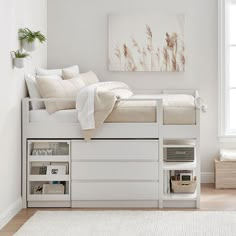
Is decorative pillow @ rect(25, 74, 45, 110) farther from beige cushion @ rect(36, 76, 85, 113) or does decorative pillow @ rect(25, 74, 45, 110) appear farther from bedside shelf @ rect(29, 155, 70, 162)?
bedside shelf @ rect(29, 155, 70, 162)

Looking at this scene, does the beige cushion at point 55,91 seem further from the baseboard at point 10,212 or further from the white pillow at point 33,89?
the baseboard at point 10,212

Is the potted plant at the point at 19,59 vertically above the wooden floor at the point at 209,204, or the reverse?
the potted plant at the point at 19,59

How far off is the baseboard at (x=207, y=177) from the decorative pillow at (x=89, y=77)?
1306 millimetres

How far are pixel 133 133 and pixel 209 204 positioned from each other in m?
0.80

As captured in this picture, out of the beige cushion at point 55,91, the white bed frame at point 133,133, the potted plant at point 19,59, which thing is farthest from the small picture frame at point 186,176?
the potted plant at point 19,59

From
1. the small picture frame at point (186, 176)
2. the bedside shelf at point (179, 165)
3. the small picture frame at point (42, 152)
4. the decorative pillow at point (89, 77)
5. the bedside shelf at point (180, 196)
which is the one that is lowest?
the bedside shelf at point (180, 196)

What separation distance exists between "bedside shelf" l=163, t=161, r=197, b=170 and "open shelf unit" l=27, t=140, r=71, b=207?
28.6 inches

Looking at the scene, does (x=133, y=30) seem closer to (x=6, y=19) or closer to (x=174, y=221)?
(x=6, y=19)

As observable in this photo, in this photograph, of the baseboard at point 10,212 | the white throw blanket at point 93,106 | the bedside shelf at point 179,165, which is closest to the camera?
the baseboard at point 10,212

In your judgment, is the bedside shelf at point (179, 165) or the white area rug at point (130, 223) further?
the bedside shelf at point (179, 165)

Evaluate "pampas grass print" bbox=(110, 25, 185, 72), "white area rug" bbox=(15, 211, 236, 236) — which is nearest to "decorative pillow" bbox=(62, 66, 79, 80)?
"pampas grass print" bbox=(110, 25, 185, 72)

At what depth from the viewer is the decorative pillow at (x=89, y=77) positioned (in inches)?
194

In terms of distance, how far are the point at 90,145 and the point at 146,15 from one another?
1559 mm

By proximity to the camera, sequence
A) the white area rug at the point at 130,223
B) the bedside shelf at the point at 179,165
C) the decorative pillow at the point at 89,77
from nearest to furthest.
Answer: the white area rug at the point at 130,223 → the bedside shelf at the point at 179,165 → the decorative pillow at the point at 89,77
